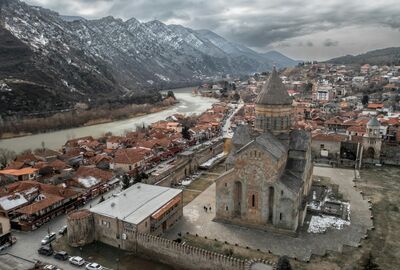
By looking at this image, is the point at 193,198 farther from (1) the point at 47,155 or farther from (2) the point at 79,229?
(1) the point at 47,155

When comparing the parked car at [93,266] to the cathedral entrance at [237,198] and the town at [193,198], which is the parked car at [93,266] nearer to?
the town at [193,198]

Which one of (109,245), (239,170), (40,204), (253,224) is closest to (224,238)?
(253,224)

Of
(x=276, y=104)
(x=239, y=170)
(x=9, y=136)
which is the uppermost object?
(x=276, y=104)

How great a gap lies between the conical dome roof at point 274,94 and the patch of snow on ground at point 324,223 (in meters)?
9.21

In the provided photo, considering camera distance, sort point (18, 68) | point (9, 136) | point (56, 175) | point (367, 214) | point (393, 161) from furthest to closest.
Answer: point (18, 68) → point (9, 136) → point (393, 161) → point (56, 175) → point (367, 214)

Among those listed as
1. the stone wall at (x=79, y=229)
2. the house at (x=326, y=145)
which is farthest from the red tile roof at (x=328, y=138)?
the stone wall at (x=79, y=229)

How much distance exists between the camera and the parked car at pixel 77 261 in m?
19.4

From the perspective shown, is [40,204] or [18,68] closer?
[40,204]

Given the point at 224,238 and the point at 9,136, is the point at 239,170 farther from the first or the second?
the point at 9,136

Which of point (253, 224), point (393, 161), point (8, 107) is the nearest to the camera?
point (253, 224)

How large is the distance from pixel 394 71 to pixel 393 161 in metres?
84.2

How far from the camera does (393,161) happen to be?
3947cm

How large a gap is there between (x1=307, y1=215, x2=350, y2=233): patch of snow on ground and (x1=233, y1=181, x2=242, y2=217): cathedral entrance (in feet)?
16.5

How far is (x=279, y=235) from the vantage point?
22922 mm
